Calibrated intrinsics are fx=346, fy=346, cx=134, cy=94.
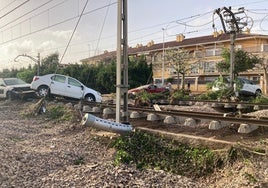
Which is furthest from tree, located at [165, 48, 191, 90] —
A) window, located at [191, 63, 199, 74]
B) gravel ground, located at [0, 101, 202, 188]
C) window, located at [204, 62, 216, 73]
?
gravel ground, located at [0, 101, 202, 188]

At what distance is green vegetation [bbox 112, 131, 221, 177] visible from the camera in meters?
6.39

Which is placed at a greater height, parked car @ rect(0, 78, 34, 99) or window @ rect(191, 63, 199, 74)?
window @ rect(191, 63, 199, 74)

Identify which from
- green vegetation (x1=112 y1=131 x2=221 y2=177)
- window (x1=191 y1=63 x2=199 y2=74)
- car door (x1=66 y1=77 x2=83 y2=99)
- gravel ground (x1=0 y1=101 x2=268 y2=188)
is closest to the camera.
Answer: gravel ground (x1=0 y1=101 x2=268 y2=188)

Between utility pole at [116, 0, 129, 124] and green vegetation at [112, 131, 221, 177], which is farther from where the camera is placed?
utility pole at [116, 0, 129, 124]

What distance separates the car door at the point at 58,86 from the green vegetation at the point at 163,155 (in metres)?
10.9

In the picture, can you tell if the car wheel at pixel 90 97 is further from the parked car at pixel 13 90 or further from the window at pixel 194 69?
the window at pixel 194 69

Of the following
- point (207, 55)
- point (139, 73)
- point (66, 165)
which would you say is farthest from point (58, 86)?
point (207, 55)

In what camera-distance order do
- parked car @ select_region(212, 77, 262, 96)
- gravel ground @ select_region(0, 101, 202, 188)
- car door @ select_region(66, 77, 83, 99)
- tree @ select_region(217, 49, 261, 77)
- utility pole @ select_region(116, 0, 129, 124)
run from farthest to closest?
1. tree @ select_region(217, 49, 261, 77)
2. parked car @ select_region(212, 77, 262, 96)
3. car door @ select_region(66, 77, 83, 99)
4. utility pole @ select_region(116, 0, 129, 124)
5. gravel ground @ select_region(0, 101, 202, 188)

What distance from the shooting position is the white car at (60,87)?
1870 centimetres

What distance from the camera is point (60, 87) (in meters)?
18.7

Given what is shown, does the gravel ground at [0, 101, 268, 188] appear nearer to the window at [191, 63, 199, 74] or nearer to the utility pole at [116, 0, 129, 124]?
the utility pole at [116, 0, 129, 124]

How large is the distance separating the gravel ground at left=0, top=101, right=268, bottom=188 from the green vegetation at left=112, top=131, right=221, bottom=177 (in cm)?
25

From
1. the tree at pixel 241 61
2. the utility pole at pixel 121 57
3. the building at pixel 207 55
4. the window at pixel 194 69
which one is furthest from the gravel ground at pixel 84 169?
the window at pixel 194 69

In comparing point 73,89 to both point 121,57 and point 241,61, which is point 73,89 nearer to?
point 121,57
